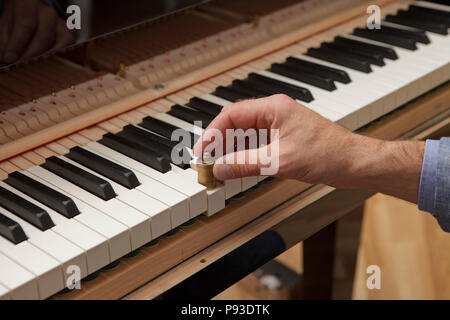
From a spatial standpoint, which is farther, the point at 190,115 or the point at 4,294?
the point at 190,115

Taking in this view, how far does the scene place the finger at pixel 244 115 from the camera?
4.51 ft

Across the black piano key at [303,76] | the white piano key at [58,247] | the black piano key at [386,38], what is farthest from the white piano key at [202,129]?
the black piano key at [386,38]

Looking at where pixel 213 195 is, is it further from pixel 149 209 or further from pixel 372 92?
pixel 372 92

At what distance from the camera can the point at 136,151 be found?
1438 mm

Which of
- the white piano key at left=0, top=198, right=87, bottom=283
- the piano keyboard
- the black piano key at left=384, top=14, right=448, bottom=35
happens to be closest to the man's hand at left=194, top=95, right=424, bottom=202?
the piano keyboard

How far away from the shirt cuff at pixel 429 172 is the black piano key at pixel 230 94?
49cm

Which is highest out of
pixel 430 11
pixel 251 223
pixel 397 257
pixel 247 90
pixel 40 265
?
pixel 430 11

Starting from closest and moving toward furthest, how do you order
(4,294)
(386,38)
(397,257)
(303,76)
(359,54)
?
1. (4,294)
2. (303,76)
3. (359,54)
4. (386,38)
5. (397,257)

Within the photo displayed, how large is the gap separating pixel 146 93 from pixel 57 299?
67 cm

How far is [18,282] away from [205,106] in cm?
73

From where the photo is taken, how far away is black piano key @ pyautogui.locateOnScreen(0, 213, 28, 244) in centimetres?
117

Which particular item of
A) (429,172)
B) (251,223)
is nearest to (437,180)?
(429,172)

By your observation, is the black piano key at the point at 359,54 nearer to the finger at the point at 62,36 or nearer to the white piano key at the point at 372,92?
the white piano key at the point at 372,92
